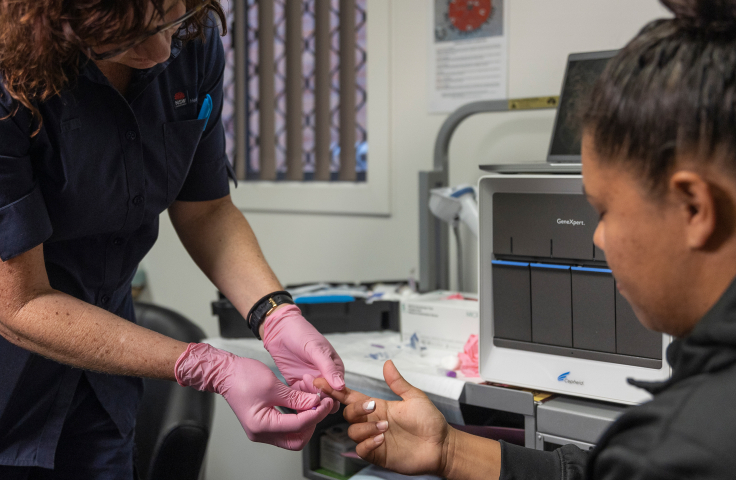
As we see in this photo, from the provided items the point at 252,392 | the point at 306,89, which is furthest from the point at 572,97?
the point at 306,89

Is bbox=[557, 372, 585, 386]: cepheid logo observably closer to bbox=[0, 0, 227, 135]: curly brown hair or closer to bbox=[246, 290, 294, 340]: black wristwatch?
bbox=[246, 290, 294, 340]: black wristwatch

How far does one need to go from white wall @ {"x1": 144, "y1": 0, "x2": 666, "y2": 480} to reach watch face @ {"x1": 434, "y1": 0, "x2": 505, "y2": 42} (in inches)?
1.3

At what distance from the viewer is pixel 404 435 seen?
35.8 inches

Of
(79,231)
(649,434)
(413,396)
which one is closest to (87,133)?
(79,231)

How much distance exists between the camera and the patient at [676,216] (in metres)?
0.50

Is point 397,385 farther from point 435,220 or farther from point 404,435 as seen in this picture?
point 435,220

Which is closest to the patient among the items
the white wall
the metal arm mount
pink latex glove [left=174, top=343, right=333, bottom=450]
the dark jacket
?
the dark jacket

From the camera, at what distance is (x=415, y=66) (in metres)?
1.92

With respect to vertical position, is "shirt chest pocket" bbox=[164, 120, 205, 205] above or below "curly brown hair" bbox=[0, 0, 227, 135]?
below

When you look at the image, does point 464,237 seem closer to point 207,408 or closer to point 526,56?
point 526,56

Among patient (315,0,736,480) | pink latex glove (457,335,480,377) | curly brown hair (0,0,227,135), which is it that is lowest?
pink latex glove (457,335,480,377)

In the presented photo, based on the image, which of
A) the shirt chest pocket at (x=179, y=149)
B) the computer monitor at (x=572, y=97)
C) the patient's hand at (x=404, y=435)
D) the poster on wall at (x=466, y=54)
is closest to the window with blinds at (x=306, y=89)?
the poster on wall at (x=466, y=54)

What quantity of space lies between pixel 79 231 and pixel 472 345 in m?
0.79

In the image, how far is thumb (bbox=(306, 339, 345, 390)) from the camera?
0.96 metres
